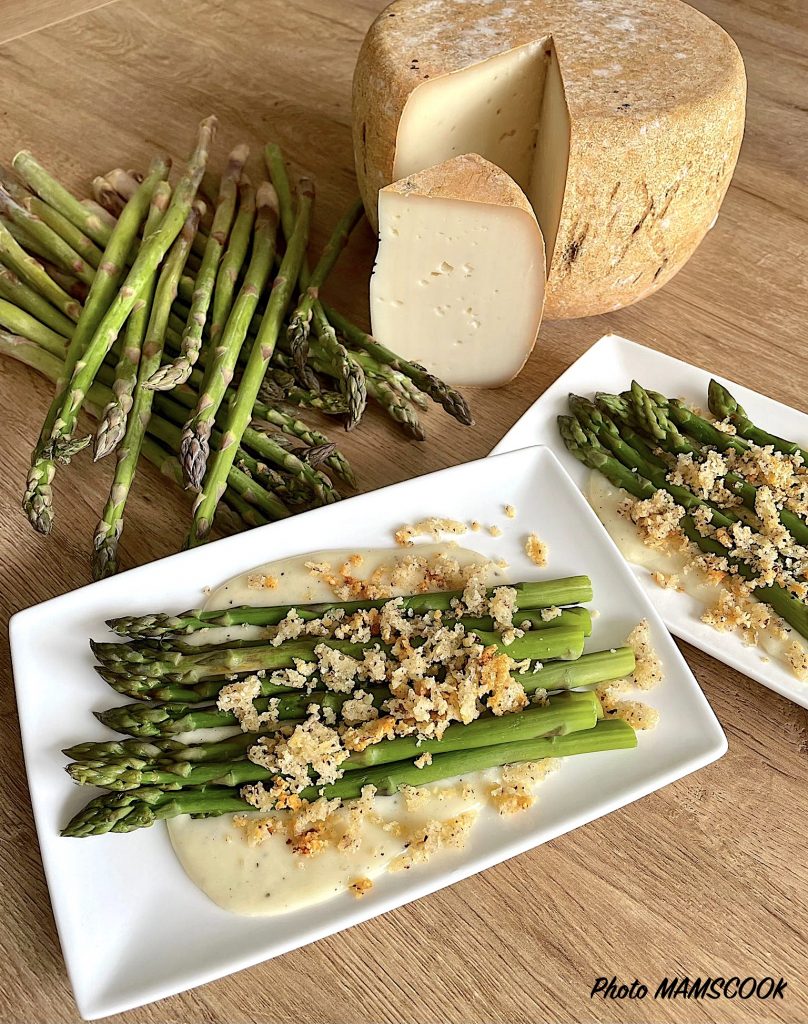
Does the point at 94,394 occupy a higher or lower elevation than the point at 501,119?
lower

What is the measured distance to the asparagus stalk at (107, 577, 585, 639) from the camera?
4.90 feet

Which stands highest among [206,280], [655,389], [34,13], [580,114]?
[580,114]

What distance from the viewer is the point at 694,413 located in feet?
6.18

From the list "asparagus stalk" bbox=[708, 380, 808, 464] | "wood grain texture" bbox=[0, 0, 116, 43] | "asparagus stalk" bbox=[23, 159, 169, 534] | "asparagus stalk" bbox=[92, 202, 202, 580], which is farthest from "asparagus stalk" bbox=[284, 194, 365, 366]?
"wood grain texture" bbox=[0, 0, 116, 43]

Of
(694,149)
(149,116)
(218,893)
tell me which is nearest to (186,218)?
(149,116)

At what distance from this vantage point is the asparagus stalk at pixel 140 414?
1744mm

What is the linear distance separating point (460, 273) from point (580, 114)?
0.38 metres

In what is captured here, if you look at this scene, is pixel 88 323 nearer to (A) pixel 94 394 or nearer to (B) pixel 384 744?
(A) pixel 94 394

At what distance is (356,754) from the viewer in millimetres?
1380

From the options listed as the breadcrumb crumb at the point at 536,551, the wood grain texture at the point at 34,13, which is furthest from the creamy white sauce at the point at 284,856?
the wood grain texture at the point at 34,13

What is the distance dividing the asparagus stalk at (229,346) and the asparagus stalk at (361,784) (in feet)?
2.04

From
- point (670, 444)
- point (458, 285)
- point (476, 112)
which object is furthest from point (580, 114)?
point (670, 444)

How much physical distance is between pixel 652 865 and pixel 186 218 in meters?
1.70

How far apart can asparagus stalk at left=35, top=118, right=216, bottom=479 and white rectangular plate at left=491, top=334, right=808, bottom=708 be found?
2.71ft
